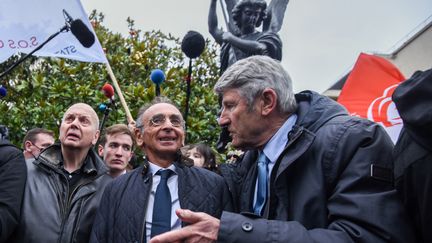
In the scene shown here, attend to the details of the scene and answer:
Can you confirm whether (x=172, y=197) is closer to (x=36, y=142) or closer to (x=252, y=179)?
(x=252, y=179)

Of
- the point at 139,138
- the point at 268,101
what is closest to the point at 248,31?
the point at 139,138

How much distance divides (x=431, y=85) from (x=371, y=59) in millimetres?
3393

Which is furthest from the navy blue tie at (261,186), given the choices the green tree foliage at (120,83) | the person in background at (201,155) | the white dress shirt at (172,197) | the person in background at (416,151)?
the green tree foliage at (120,83)

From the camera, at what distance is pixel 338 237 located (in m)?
1.64

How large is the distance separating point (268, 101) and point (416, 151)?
73cm

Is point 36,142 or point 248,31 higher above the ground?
point 248,31

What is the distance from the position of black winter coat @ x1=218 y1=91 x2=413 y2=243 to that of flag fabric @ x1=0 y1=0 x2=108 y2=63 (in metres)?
3.28

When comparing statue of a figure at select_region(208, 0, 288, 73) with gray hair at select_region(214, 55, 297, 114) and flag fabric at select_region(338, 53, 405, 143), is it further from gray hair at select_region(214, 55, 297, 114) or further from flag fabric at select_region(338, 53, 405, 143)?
gray hair at select_region(214, 55, 297, 114)

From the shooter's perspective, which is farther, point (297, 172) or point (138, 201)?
point (138, 201)

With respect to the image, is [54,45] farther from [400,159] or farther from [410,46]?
[410,46]

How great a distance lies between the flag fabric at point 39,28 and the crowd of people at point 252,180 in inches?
70.1

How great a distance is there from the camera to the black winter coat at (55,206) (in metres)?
2.69

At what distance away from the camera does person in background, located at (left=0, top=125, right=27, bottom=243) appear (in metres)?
2.56

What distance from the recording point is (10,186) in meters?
2.65
